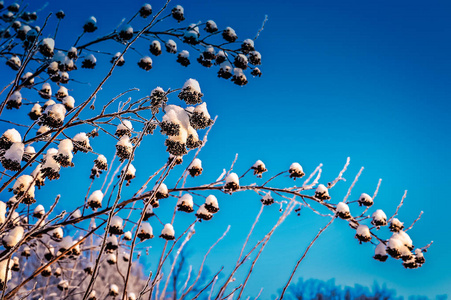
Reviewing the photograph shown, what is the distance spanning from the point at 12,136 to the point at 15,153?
0.21m

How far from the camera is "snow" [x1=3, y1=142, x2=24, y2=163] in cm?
188

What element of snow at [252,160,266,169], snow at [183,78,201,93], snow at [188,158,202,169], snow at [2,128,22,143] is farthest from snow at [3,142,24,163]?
snow at [252,160,266,169]

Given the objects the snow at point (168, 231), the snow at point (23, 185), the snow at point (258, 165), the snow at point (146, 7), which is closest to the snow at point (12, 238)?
the snow at point (23, 185)

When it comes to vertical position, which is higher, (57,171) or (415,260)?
(415,260)

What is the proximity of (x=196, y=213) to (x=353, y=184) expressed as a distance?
53.2 inches

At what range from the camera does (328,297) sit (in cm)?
3212

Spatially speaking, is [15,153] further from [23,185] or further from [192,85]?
[192,85]

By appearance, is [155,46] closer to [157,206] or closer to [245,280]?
[157,206]

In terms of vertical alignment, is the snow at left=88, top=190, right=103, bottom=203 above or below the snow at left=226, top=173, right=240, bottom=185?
below

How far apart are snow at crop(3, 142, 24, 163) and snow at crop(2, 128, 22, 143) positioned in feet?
0.31

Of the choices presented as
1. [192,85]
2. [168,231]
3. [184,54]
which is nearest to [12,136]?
[192,85]

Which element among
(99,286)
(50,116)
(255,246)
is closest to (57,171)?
(50,116)

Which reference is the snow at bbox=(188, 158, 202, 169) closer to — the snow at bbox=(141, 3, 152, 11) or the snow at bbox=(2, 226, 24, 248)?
the snow at bbox=(2, 226, 24, 248)

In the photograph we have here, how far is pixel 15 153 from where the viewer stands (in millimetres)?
1905
